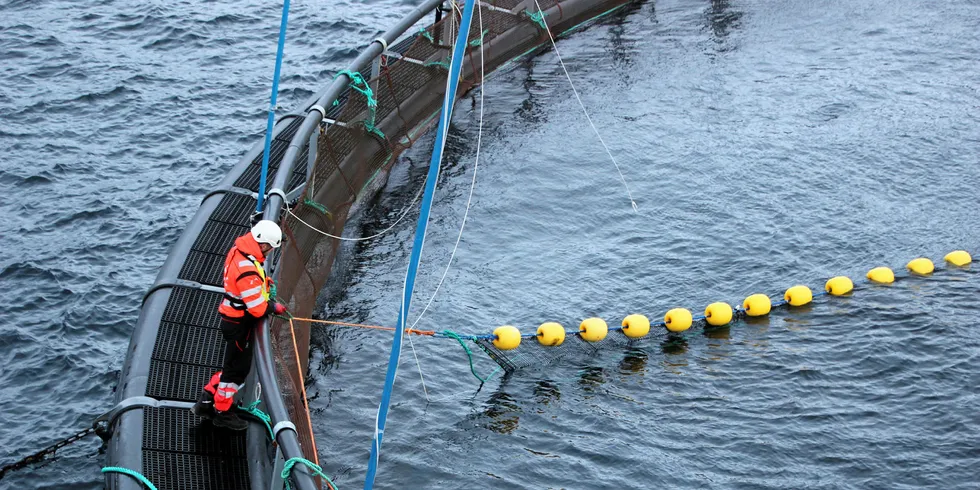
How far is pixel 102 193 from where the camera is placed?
17578 millimetres

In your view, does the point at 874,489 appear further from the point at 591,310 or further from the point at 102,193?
the point at 102,193

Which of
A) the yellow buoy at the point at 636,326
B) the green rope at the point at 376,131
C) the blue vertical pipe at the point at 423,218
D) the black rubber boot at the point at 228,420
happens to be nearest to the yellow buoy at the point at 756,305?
the yellow buoy at the point at 636,326

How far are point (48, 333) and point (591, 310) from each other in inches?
305

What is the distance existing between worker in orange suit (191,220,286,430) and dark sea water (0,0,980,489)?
78.1 inches

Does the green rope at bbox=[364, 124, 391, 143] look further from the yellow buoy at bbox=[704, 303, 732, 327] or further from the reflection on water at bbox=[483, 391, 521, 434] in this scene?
the yellow buoy at bbox=[704, 303, 732, 327]

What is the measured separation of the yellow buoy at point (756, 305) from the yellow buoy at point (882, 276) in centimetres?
184

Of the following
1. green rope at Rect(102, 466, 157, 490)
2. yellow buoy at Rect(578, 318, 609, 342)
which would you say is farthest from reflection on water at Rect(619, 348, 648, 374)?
green rope at Rect(102, 466, 157, 490)

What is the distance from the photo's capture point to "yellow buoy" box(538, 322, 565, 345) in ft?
42.3

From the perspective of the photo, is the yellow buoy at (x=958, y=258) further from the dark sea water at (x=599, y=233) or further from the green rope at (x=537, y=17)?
the green rope at (x=537, y=17)

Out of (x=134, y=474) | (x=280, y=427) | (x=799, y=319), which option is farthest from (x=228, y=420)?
(x=799, y=319)

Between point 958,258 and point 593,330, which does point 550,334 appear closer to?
point 593,330

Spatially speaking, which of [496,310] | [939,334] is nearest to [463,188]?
[496,310]

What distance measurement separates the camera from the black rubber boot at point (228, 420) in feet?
31.9

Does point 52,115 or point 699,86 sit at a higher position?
point 52,115
